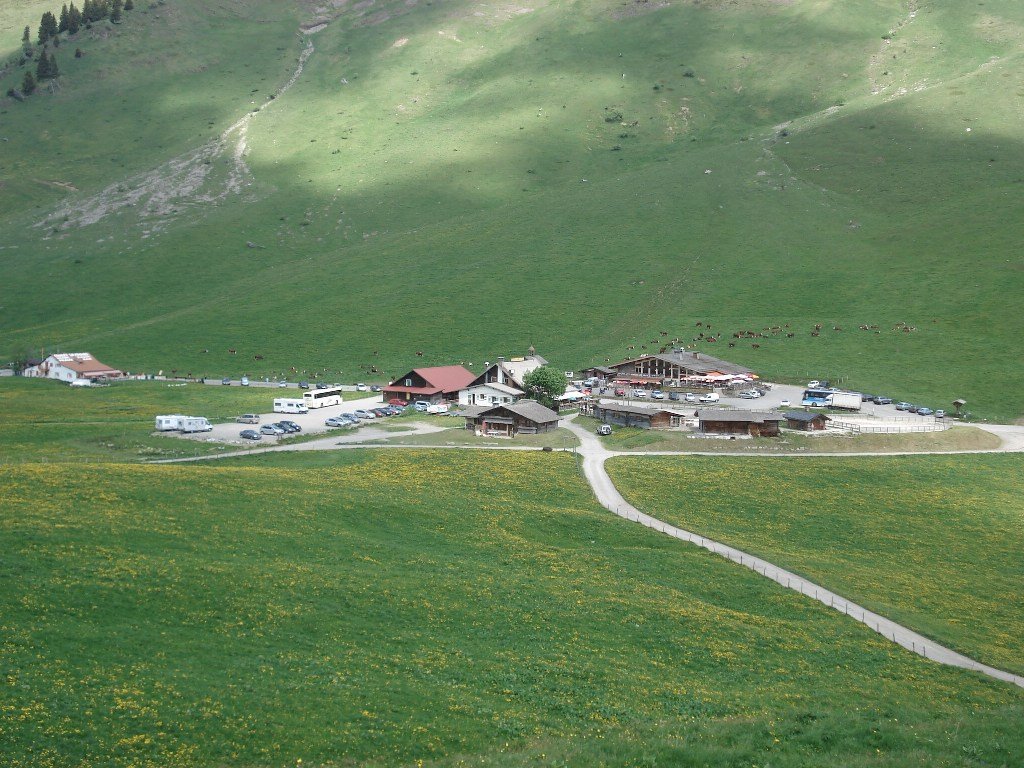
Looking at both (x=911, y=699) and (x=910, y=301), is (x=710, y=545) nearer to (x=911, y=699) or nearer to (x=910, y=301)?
(x=911, y=699)

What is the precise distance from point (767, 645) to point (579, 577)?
9.50 m

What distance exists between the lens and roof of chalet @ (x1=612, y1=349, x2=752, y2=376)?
105 m

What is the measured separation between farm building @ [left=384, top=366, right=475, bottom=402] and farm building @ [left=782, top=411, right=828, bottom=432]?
126 ft

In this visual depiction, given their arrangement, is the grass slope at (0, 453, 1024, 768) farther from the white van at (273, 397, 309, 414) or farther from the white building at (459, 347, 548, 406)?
the white building at (459, 347, 548, 406)

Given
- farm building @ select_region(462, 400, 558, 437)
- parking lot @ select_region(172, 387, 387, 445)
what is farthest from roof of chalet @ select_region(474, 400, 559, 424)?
parking lot @ select_region(172, 387, 387, 445)

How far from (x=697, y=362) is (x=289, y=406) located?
1909 inches

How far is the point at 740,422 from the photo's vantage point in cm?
7712

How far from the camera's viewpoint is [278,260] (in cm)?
17938

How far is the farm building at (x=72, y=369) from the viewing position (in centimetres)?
12031

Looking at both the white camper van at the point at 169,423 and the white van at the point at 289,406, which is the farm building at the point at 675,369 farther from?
the white camper van at the point at 169,423

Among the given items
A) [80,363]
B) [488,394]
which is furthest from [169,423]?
[80,363]

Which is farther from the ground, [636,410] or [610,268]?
[610,268]

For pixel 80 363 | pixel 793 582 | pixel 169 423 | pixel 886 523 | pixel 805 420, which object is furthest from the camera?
pixel 80 363

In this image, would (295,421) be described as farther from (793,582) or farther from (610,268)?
(610,268)
